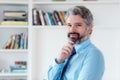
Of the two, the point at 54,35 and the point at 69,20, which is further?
the point at 54,35

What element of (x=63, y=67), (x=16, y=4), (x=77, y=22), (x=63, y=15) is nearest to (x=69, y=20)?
(x=77, y=22)

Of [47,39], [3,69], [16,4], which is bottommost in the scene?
[3,69]

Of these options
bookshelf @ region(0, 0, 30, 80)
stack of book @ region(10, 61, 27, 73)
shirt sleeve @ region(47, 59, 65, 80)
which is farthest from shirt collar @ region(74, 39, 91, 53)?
stack of book @ region(10, 61, 27, 73)

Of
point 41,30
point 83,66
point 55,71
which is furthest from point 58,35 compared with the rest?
point 83,66

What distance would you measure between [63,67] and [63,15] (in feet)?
7.00

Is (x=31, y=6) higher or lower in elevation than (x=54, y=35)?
higher

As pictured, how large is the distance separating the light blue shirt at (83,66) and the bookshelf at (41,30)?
6.77 ft

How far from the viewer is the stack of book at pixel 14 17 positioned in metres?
3.48

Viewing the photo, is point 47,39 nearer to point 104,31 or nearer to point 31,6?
point 31,6

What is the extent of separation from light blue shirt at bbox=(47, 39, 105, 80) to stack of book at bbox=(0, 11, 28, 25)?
214 cm

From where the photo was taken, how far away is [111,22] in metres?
3.58

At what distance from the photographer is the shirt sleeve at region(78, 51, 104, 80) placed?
49.0 inches

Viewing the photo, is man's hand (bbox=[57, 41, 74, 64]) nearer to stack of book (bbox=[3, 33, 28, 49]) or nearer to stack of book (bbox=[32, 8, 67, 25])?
stack of book (bbox=[32, 8, 67, 25])

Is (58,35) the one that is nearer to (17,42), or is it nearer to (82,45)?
(17,42)
